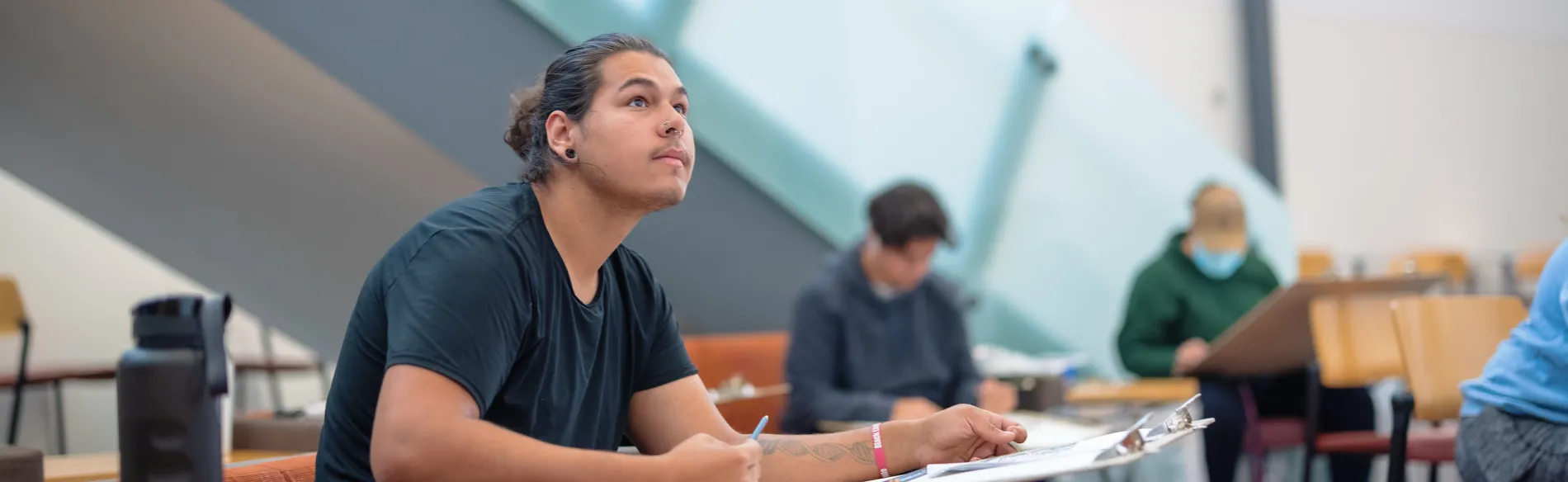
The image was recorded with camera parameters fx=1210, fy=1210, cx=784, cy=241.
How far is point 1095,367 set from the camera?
13.9 ft

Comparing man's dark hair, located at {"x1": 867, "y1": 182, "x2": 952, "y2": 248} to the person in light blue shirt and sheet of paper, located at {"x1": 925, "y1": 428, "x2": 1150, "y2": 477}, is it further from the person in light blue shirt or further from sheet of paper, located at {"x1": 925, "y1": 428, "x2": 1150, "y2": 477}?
sheet of paper, located at {"x1": 925, "y1": 428, "x2": 1150, "y2": 477}

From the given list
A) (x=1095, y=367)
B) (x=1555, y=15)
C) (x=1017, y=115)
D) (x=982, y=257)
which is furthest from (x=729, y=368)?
(x=1555, y=15)

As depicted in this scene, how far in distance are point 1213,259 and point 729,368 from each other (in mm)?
1427

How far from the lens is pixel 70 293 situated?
4266 mm

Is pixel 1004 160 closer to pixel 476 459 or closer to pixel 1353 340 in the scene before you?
pixel 1353 340

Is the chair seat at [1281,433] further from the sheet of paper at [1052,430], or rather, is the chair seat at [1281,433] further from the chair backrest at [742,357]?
the chair backrest at [742,357]

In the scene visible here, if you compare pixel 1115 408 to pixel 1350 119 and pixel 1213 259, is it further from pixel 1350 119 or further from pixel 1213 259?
pixel 1350 119

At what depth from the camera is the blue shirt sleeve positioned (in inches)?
103

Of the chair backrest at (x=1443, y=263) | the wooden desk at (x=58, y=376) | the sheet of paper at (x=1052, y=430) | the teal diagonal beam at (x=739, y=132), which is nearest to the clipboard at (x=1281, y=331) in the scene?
the sheet of paper at (x=1052, y=430)

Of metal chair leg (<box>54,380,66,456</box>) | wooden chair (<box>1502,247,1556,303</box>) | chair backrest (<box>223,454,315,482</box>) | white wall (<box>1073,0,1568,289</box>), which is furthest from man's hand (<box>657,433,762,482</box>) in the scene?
white wall (<box>1073,0,1568,289</box>)

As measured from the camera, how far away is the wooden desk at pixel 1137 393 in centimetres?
333

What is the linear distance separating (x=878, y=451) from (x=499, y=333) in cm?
46

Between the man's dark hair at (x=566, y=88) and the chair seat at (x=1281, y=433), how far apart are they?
241cm

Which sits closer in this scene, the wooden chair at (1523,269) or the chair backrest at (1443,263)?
the wooden chair at (1523,269)
